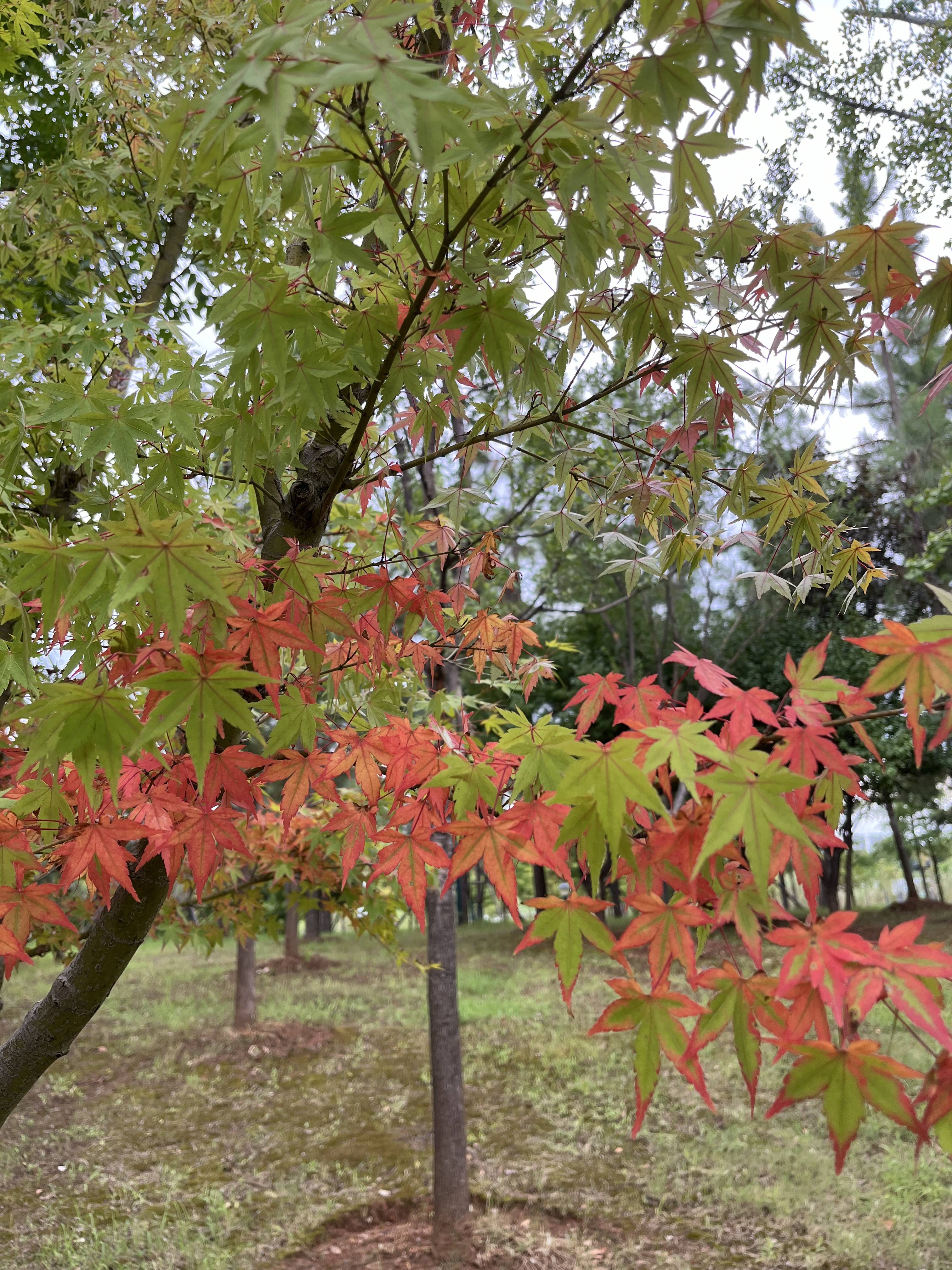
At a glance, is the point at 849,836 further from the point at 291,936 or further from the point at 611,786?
the point at 611,786

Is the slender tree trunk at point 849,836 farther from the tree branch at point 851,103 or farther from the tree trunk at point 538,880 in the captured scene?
the tree branch at point 851,103

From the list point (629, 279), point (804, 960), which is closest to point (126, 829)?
point (804, 960)

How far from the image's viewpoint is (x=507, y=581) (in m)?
2.07

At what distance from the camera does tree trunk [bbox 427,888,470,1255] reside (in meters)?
4.02

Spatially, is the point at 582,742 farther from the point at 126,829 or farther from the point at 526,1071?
the point at 526,1071

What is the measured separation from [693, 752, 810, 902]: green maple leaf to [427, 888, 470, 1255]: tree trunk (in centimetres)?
325

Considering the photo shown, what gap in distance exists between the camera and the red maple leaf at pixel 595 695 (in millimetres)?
1460

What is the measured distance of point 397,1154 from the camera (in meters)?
4.83

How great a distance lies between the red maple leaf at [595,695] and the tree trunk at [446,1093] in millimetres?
2655

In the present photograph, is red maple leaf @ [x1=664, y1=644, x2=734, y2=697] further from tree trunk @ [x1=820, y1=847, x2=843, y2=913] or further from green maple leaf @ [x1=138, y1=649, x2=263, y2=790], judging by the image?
tree trunk @ [x1=820, y1=847, x2=843, y2=913]

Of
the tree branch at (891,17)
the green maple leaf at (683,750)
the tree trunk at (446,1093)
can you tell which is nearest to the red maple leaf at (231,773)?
the green maple leaf at (683,750)

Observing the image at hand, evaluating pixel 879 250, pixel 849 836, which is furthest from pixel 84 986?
pixel 849 836

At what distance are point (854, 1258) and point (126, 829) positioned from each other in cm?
408

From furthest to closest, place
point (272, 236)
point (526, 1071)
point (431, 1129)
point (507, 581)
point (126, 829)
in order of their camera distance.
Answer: point (526, 1071), point (431, 1129), point (272, 236), point (507, 581), point (126, 829)
